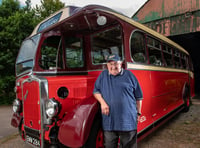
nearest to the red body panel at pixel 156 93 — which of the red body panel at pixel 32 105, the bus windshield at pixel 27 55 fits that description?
the red body panel at pixel 32 105

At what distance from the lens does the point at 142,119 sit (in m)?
3.14

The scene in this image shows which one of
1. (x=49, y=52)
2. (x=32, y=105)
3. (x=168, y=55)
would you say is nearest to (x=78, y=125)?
(x=32, y=105)

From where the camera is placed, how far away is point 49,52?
376 cm

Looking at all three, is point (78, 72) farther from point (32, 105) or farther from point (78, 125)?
point (78, 125)

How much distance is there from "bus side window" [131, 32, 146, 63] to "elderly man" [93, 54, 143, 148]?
102 cm

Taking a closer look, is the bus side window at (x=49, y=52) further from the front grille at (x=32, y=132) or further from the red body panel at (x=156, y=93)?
the red body panel at (x=156, y=93)

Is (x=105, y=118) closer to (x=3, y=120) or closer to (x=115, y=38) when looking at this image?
(x=115, y=38)

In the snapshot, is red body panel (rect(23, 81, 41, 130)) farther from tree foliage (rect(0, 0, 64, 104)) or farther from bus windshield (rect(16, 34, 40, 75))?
tree foliage (rect(0, 0, 64, 104))

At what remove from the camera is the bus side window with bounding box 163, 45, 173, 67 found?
14.5 ft

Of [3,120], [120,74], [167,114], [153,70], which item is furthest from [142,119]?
[3,120]

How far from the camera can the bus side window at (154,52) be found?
3642 mm

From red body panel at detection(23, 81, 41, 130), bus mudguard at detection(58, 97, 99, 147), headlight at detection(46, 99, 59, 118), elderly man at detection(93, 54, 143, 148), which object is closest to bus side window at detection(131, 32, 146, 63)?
elderly man at detection(93, 54, 143, 148)

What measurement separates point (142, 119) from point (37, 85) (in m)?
1.96

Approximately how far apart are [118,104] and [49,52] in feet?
7.68
